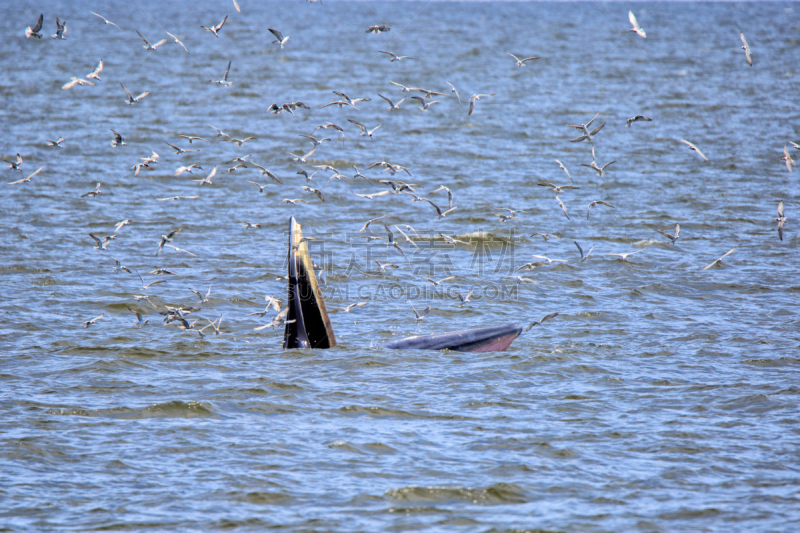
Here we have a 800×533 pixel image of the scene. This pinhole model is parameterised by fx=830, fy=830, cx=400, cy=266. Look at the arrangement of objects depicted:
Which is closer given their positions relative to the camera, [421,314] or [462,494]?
[462,494]

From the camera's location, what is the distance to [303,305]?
1509 centimetres

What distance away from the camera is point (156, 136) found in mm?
38156

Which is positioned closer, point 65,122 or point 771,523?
point 771,523

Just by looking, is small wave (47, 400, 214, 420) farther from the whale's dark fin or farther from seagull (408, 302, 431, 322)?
seagull (408, 302, 431, 322)

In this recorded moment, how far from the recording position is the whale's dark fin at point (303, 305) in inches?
582

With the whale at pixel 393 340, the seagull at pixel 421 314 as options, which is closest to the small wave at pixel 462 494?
the whale at pixel 393 340

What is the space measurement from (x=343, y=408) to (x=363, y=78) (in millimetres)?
50795

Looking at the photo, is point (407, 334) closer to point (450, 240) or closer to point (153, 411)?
point (153, 411)

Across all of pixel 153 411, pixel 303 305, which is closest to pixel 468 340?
pixel 303 305

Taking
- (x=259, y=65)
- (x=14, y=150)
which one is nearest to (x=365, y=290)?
(x=14, y=150)

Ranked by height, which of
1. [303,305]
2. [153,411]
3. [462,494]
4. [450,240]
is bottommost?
[462,494]

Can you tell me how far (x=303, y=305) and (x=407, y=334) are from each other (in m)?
2.96

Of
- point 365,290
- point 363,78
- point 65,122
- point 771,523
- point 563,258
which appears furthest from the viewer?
point 363,78

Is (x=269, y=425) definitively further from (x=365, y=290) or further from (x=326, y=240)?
(x=326, y=240)
